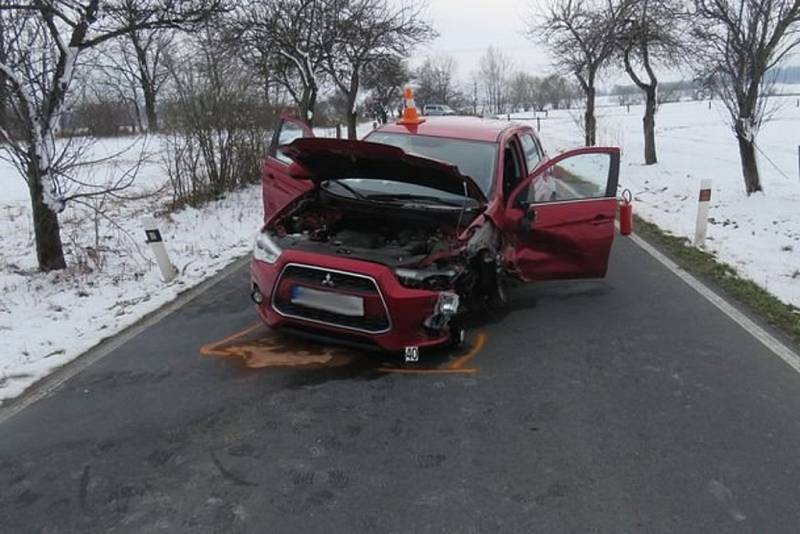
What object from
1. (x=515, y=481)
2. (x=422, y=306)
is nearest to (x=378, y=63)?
(x=422, y=306)

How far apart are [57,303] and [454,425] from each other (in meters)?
4.86

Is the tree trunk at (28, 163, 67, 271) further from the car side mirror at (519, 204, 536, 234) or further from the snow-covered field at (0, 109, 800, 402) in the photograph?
the car side mirror at (519, 204, 536, 234)

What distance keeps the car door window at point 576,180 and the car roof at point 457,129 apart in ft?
2.30

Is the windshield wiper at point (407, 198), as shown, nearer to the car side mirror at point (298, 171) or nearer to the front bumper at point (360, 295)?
the car side mirror at point (298, 171)

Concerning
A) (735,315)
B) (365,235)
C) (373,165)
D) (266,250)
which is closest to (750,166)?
(735,315)

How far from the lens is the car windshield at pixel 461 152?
5863 millimetres

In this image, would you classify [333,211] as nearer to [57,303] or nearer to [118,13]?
[57,303]

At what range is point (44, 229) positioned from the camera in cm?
769

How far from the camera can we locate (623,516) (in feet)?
9.40

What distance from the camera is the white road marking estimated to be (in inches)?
187

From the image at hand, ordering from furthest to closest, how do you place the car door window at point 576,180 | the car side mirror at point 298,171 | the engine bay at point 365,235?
the car door window at point 576,180
the car side mirror at point 298,171
the engine bay at point 365,235

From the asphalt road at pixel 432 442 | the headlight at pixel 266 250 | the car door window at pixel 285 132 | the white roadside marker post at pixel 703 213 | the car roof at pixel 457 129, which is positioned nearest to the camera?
the asphalt road at pixel 432 442

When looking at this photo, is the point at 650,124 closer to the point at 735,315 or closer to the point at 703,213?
the point at 703,213

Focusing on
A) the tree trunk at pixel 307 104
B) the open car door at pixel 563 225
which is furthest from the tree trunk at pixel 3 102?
the tree trunk at pixel 307 104
